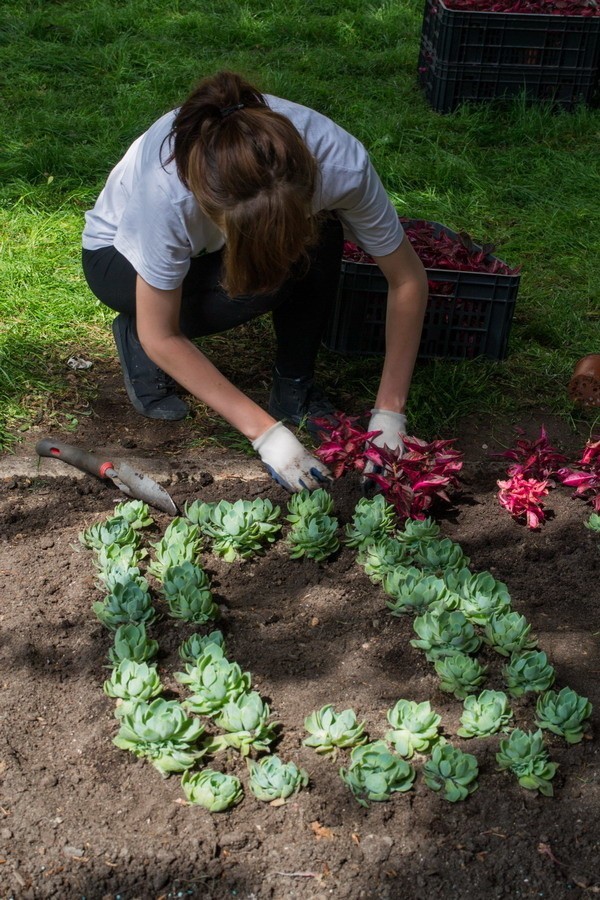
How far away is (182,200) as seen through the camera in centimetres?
290

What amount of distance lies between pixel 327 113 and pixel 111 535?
4507 mm

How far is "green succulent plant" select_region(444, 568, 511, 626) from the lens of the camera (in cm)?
283

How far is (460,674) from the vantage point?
2.64 metres

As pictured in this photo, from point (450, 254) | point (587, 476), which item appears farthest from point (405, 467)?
point (450, 254)

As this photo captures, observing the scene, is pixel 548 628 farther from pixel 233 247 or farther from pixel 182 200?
pixel 182 200

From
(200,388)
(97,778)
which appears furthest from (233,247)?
(97,778)

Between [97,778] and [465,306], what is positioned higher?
[465,306]

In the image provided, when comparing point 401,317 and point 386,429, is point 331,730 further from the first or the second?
point 401,317

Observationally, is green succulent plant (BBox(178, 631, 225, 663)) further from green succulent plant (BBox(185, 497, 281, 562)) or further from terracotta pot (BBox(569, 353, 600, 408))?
terracotta pot (BBox(569, 353, 600, 408))

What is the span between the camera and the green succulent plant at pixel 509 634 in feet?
8.96

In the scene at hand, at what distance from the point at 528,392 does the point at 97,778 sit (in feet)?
8.38

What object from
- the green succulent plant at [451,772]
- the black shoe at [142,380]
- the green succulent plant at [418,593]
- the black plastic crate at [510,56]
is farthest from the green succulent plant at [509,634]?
the black plastic crate at [510,56]

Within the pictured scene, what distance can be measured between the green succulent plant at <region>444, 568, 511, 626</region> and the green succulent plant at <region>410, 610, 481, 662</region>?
0.27 feet

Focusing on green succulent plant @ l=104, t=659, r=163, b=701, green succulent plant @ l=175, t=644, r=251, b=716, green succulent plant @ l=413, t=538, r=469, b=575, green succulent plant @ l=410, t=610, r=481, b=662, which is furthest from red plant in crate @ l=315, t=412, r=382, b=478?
green succulent plant @ l=104, t=659, r=163, b=701
